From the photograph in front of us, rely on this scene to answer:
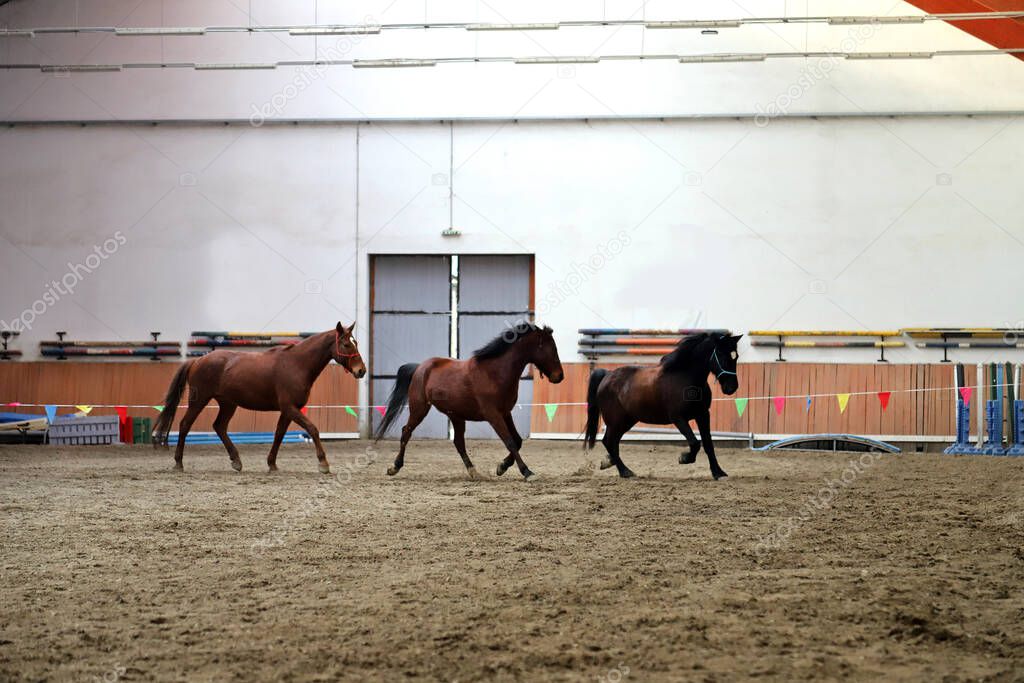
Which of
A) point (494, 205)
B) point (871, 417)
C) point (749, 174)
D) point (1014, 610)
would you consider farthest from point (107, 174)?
point (1014, 610)

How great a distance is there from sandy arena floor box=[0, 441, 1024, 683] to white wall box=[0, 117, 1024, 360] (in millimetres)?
9556

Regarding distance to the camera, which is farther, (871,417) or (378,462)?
(871,417)

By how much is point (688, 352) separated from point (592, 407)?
4.61 feet

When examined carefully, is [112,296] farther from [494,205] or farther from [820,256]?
[820,256]

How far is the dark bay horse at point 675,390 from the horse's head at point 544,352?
0.94 m

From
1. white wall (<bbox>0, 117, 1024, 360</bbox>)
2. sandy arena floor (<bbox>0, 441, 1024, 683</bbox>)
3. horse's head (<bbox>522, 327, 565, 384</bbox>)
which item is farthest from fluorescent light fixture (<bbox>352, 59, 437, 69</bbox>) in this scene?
sandy arena floor (<bbox>0, 441, 1024, 683</bbox>)

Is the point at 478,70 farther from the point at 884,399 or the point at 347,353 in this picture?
the point at 347,353

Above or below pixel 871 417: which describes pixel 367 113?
above

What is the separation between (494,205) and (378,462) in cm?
701

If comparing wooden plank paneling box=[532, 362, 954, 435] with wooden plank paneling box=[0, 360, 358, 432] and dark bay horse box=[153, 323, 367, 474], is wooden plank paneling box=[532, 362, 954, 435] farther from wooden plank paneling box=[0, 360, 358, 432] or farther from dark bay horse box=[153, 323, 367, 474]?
dark bay horse box=[153, 323, 367, 474]

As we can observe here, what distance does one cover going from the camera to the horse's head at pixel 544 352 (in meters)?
11.4

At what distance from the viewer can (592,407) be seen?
12.5 metres

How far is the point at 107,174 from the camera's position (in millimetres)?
20766

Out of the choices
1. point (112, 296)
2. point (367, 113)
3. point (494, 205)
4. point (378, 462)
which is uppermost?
Answer: point (367, 113)
